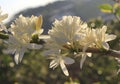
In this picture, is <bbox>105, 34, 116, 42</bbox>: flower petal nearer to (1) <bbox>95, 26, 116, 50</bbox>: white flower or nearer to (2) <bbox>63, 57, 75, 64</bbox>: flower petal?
(1) <bbox>95, 26, 116, 50</bbox>: white flower

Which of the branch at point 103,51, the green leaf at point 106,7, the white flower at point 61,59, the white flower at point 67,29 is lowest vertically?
the white flower at point 61,59

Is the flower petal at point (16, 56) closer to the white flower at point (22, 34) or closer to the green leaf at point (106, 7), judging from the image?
the white flower at point (22, 34)

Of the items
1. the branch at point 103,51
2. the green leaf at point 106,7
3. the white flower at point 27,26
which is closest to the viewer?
the branch at point 103,51

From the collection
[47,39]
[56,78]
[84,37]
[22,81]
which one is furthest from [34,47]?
[56,78]

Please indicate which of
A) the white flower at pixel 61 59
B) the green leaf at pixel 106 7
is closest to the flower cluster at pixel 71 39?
the white flower at pixel 61 59

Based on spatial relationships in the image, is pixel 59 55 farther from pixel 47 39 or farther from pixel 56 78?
pixel 56 78

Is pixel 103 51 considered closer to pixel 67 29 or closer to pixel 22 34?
pixel 67 29
